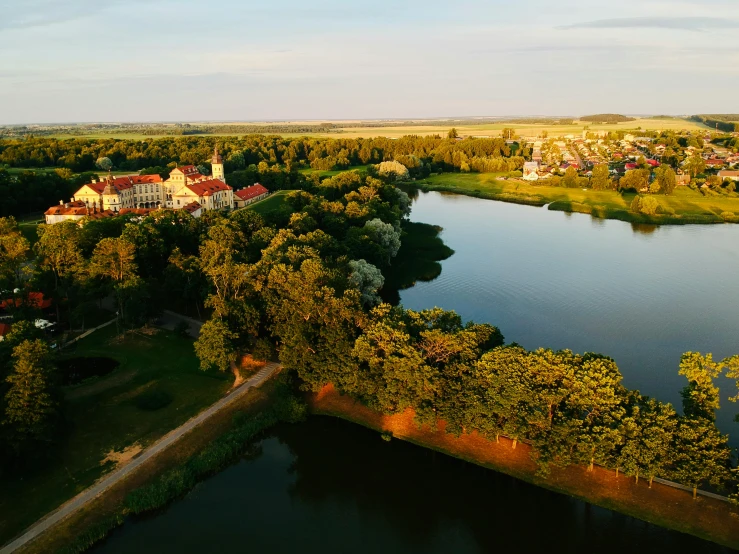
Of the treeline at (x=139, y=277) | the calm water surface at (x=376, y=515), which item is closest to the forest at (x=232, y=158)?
the treeline at (x=139, y=277)

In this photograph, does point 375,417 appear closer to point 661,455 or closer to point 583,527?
point 583,527

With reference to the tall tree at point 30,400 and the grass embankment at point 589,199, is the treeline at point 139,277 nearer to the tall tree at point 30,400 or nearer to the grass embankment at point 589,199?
the tall tree at point 30,400

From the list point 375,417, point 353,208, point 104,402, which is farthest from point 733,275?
point 104,402

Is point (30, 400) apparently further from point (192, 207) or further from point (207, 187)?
point (207, 187)

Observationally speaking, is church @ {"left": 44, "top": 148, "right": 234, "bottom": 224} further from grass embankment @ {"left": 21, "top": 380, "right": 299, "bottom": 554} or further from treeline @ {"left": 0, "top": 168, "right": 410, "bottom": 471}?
grass embankment @ {"left": 21, "top": 380, "right": 299, "bottom": 554}

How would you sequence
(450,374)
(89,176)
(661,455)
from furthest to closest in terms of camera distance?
1. (89,176)
2. (450,374)
3. (661,455)
